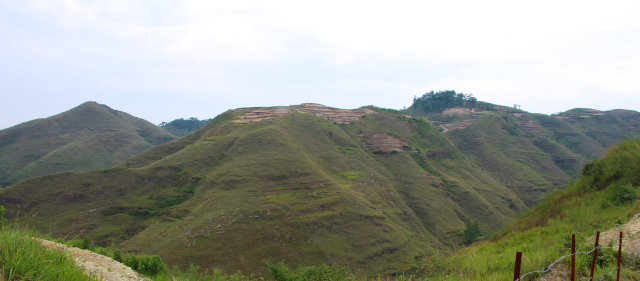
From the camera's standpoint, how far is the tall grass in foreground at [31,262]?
14.3 feet

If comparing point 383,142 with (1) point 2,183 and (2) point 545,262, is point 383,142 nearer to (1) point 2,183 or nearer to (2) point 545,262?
(2) point 545,262

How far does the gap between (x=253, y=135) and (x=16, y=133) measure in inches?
3029

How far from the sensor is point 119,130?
9050 cm

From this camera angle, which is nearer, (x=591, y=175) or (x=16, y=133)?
(x=591, y=175)

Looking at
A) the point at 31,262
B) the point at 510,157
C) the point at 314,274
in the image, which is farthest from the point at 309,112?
the point at 31,262

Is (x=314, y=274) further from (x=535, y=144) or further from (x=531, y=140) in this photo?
(x=531, y=140)

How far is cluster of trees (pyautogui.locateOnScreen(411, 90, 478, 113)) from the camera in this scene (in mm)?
108125

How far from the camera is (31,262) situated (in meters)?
4.46

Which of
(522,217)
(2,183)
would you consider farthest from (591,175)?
(2,183)

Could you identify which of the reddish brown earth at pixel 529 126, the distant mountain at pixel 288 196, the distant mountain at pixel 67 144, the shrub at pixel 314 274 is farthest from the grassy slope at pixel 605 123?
the distant mountain at pixel 67 144

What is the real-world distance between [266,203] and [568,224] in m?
23.0

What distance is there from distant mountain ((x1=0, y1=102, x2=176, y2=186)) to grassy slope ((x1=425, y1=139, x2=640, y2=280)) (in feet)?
258

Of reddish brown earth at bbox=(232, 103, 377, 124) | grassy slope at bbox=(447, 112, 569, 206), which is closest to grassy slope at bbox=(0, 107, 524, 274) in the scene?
reddish brown earth at bbox=(232, 103, 377, 124)

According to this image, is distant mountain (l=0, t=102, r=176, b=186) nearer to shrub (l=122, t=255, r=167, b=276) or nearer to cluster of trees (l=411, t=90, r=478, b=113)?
shrub (l=122, t=255, r=167, b=276)
